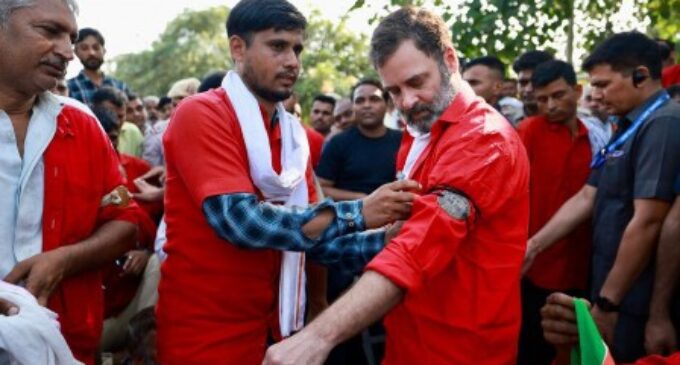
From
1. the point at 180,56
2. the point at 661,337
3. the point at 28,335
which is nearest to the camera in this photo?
the point at 28,335

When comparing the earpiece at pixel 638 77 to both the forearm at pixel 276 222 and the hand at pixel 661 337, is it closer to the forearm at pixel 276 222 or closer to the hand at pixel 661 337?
the hand at pixel 661 337

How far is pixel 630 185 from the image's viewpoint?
139 inches

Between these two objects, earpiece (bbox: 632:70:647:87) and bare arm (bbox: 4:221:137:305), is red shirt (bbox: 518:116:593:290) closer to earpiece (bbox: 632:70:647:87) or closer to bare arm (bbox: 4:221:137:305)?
earpiece (bbox: 632:70:647:87)

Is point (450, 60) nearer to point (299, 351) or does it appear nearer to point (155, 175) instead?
point (299, 351)

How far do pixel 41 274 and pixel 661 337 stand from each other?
2.52m

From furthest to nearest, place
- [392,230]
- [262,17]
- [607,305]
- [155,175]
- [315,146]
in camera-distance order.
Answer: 1. [315,146]
2. [155,175]
3. [607,305]
4. [262,17]
5. [392,230]

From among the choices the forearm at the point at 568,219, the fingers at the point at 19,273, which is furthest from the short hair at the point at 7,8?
the forearm at the point at 568,219

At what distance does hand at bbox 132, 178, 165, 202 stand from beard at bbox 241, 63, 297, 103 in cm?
215

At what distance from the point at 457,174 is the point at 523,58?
4.17m

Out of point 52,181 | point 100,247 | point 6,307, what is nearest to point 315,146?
point 100,247

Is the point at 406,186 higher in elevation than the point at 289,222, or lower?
higher

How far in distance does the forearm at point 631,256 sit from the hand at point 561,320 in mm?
1283

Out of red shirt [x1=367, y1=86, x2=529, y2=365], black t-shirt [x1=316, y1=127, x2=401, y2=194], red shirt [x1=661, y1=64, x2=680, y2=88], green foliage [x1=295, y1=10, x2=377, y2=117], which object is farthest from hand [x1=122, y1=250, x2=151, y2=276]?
green foliage [x1=295, y1=10, x2=377, y2=117]

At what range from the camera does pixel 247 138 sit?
103 inches
